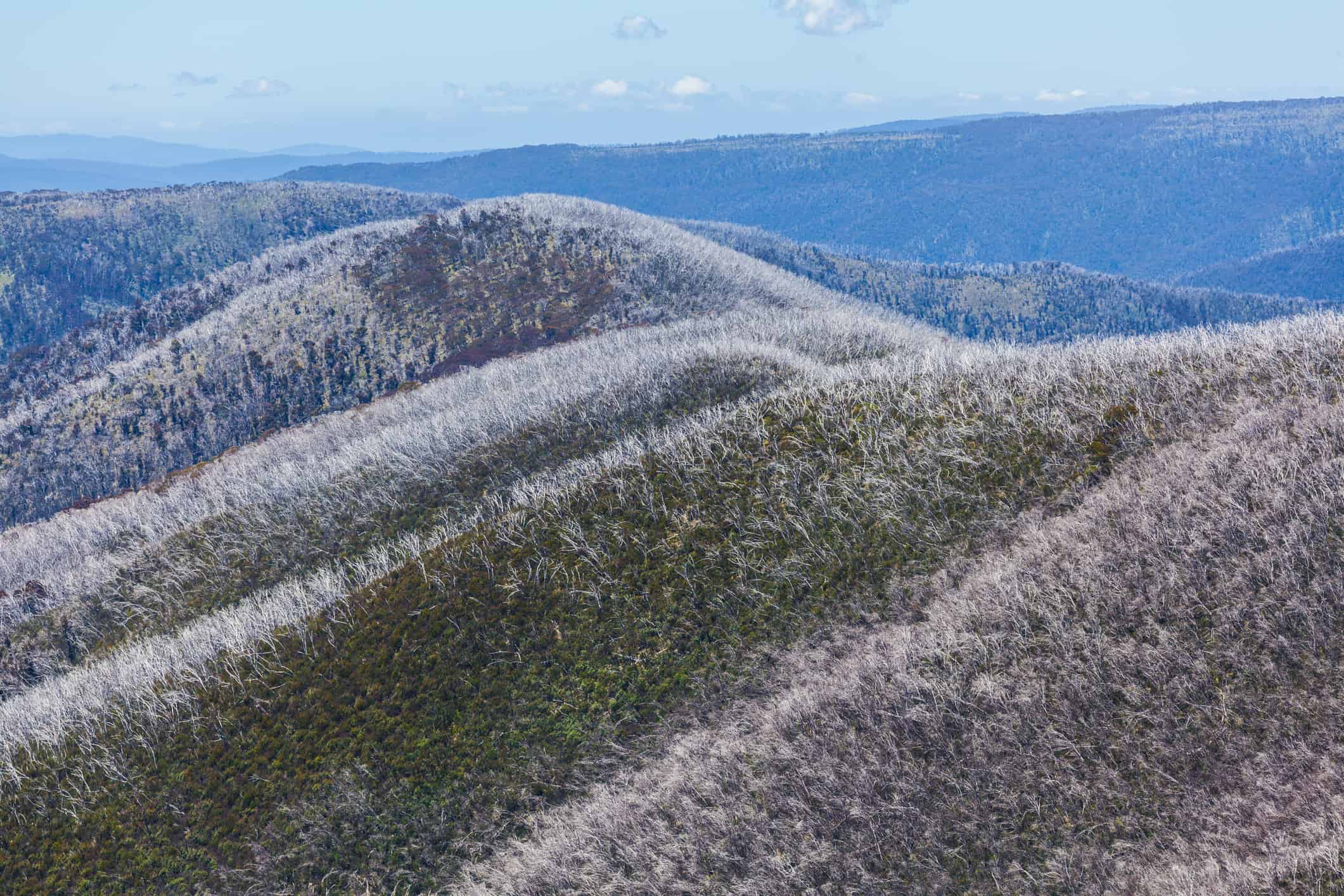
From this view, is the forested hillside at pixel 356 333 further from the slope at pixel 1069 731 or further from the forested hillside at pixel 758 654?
the slope at pixel 1069 731

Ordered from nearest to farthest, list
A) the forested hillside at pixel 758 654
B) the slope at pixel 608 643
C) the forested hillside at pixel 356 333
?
the forested hillside at pixel 758 654 → the slope at pixel 608 643 → the forested hillside at pixel 356 333

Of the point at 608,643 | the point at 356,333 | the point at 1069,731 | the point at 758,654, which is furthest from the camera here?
the point at 356,333

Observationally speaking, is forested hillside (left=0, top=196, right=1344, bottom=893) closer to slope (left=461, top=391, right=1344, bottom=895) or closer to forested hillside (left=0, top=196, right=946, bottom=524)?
slope (left=461, top=391, right=1344, bottom=895)

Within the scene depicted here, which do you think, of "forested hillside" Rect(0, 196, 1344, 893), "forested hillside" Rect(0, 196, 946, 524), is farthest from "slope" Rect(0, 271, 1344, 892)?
"forested hillside" Rect(0, 196, 946, 524)

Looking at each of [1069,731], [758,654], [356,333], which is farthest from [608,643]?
[356,333]

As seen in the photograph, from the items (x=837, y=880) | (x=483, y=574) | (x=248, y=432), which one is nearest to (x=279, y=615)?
(x=483, y=574)

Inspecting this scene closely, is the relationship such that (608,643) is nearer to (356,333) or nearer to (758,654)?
(758,654)

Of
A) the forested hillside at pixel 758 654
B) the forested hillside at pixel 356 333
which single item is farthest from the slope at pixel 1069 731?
the forested hillside at pixel 356 333

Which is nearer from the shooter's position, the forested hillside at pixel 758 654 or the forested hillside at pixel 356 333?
the forested hillside at pixel 758 654

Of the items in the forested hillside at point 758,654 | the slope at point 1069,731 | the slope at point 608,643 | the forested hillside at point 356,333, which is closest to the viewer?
the slope at point 1069,731
